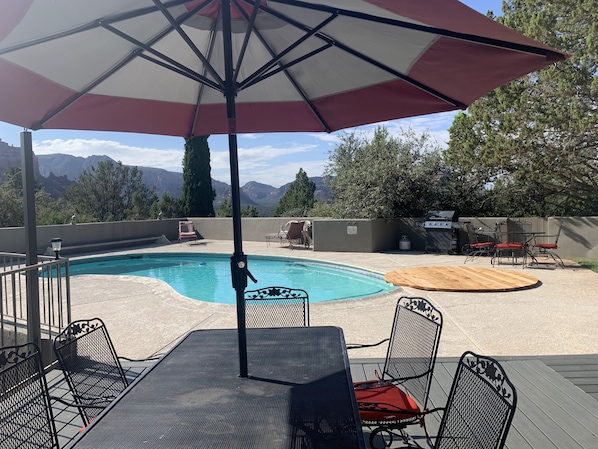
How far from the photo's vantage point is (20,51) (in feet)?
7.02

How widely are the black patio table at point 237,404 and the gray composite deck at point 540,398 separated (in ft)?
2.70

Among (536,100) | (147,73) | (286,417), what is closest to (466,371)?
(286,417)

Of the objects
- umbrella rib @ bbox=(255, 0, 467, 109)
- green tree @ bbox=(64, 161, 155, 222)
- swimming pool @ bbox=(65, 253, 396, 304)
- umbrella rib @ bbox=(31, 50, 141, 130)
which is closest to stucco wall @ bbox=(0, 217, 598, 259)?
swimming pool @ bbox=(65, 253, 396, 304)

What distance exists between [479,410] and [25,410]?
176 centimetres

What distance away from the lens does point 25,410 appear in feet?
5.39

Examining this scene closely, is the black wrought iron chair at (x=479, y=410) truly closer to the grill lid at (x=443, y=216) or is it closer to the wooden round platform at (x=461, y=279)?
the wooden round platform at (x=461, y=279)

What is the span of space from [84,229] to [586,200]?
14.5 m

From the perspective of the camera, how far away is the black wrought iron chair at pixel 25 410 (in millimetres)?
1565

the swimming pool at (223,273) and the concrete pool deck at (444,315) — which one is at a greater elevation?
the concrete pool deck at (444,315)

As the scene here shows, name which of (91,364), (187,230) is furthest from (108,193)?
(91,364)

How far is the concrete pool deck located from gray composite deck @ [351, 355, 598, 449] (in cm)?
45

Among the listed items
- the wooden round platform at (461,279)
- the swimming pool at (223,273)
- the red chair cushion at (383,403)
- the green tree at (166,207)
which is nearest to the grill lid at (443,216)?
the wooden round platform at (461,279)

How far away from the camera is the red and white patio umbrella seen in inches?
68.9

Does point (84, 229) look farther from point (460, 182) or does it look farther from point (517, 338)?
point (517, 338)
